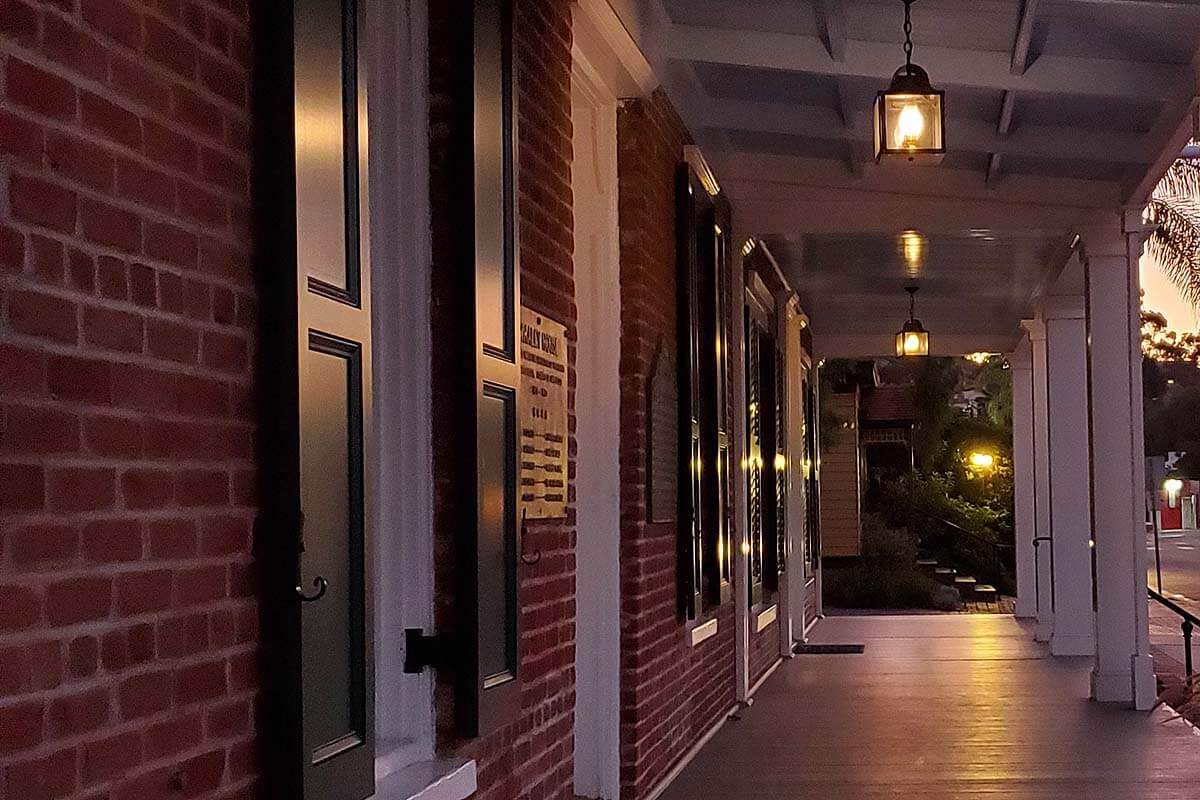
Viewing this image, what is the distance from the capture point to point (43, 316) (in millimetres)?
2252

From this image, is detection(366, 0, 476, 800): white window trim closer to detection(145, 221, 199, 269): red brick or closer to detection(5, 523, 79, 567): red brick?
detection(145, 221, 199, 269): red brick

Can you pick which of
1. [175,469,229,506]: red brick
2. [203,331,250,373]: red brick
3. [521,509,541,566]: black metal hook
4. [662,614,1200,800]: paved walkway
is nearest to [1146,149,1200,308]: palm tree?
[662,614,1200,800]: paved walkway

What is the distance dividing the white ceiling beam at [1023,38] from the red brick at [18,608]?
19.4 ft

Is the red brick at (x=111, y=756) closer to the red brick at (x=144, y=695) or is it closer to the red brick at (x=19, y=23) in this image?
the red brick at (x=144, y=695)

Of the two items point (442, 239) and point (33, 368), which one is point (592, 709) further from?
point (33, 368)

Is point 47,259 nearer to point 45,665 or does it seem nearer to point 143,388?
point 143,388

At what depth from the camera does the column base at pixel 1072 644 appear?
1514cm

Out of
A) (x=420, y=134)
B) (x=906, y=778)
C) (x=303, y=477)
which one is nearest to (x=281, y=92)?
(x=303, y=477)

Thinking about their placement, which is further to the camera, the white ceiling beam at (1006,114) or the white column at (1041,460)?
the white column at (1041,460)

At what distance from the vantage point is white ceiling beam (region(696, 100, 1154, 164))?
9641mm

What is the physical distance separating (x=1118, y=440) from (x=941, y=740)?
2.45 metres

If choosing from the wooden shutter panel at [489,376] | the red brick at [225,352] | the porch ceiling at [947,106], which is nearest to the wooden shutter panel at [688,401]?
the porch ceiling at [947,106]

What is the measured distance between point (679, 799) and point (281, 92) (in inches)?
209

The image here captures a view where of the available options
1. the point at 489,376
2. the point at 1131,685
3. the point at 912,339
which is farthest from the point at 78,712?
the point at 912,339
